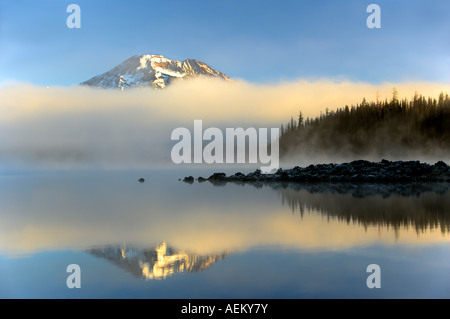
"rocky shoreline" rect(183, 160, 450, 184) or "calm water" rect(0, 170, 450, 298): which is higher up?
"rocky shoreline" rect(183, 160, 450, 184)

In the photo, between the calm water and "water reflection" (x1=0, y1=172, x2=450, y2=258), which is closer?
the calm water

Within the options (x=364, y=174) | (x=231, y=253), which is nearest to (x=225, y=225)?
(x=231, y=253)

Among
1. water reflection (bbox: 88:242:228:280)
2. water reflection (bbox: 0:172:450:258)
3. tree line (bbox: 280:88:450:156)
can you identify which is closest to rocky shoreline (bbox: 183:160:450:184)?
water reflection (bbox: 0:172:450:258)

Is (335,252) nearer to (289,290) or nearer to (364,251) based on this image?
(364,251)

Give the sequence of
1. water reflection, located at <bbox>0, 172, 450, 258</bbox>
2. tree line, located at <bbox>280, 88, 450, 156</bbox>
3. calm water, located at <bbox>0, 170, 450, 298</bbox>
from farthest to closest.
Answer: tree line, located at <bbox>280, 88, 450, 156</bbox> < water reflection, located at <bbox>0, 172, 450, 258</bbox> < calm water, located at <bbox>0, 170, 450, 298</bbox>

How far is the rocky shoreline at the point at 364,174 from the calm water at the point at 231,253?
94.0 ft

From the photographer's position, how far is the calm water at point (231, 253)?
9094mm

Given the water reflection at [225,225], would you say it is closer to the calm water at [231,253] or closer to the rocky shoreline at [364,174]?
the calm water at [231,253]

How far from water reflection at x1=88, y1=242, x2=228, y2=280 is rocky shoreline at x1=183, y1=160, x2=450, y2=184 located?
40585 millimetres

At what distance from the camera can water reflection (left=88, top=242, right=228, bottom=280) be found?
412 inches

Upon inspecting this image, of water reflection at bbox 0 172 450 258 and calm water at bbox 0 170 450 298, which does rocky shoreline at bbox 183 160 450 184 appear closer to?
water reflection at bbox 0 172 450 258

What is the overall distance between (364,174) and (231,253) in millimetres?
43514

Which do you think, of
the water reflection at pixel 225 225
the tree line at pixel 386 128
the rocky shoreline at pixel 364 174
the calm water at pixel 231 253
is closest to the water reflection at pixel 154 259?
the calm water at pixel 231 253

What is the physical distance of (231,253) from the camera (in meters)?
12.5
